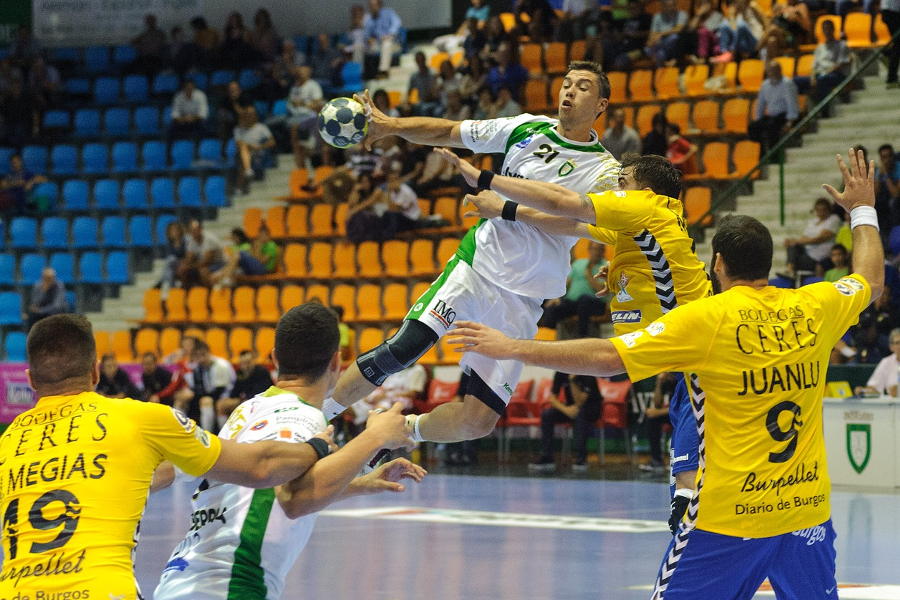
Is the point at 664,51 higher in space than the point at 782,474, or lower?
higher

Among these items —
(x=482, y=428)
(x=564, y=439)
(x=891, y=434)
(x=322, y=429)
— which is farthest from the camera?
(x=564, y=439)

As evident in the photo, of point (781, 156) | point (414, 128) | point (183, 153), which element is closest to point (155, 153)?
point (183, 153)

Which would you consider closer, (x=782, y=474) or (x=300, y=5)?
(x=782, y=474)

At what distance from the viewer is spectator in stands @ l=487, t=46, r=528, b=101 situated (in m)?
21.5

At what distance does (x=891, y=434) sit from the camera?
47.5ft

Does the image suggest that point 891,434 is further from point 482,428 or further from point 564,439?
point 482,428

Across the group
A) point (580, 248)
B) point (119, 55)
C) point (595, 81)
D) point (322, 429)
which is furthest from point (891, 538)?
point (119, 55)

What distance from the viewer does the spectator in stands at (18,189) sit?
25.6 m

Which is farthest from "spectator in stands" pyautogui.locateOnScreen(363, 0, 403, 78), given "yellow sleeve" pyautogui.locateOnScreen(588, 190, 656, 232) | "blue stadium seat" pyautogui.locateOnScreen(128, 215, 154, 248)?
"yellow sleeve" pyautogui.locateOnScreen(588, 190, 656, 232)

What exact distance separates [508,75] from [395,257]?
354 cm

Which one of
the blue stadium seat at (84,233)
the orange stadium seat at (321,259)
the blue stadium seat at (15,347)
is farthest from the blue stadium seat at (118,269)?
the orange stadium seat at (321,259)

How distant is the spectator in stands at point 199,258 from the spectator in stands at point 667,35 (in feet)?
26.4

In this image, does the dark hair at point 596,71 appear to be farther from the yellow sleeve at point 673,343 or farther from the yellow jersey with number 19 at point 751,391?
the yellow sleeve at point 673,343

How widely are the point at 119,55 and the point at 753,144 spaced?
48.7 ft
